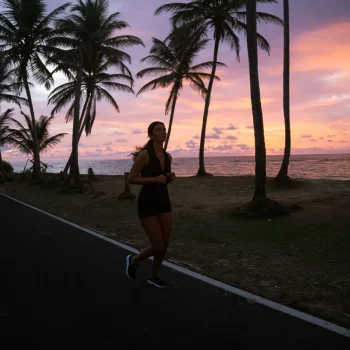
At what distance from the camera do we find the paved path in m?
→ 2.98

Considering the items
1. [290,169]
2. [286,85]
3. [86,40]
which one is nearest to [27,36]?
[86,40]

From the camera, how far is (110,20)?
21.6m

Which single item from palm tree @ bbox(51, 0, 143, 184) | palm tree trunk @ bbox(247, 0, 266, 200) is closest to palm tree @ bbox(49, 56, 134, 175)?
palm tree @ bbox(51, 0, 143, 184)

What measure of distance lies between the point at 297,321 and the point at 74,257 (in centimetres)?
363

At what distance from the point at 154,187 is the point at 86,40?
62.2 feet

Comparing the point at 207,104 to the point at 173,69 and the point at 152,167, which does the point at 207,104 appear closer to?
the point at 173,69

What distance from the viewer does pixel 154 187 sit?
156 inches

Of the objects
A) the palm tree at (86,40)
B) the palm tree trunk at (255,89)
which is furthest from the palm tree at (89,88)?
the palm tree trunk at (255,89)

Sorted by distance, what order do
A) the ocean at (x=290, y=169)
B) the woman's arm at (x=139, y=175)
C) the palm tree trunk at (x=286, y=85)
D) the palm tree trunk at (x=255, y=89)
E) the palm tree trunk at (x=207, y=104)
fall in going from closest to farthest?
the woman's arm at (x=139, y=175)
the palm tree trunk at (x=255, y=89)
the palm tree trunk at (x=286, y=85)
the palm tree trunk at (x=207, y=104)
the ocean at (x=290, y=169)

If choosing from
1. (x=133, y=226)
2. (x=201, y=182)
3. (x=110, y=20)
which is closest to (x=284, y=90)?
(x=201, y=182)

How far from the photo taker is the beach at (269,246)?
415cm

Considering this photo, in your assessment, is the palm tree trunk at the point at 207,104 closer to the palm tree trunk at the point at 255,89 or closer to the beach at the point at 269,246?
the beach at the point at 269,246

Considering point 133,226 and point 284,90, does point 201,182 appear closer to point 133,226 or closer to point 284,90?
point 284,90

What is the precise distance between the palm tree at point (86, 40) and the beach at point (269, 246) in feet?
28.7
